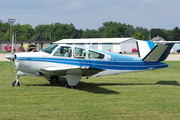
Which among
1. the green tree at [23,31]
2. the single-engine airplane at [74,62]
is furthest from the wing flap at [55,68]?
the green tree at [23,31]

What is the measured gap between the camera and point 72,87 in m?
11.3

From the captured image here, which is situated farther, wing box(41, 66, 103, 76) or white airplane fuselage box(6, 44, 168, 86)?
white airplane fuselage box(6, 44, 168, 86)

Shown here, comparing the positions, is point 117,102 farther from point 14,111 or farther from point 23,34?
point 23,34

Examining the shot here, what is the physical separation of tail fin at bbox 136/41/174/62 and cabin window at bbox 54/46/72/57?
13.0ft

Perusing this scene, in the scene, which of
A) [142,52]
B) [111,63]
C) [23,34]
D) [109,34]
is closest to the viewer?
[111,63]

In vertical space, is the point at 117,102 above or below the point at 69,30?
below

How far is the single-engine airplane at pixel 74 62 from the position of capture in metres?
10.8

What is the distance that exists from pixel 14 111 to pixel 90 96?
3319 mm

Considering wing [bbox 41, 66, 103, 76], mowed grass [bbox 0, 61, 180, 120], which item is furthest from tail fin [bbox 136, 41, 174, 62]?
wing [bbox 41, 66, 103, 76]

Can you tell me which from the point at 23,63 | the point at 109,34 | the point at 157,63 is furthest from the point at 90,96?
the point at 109,34

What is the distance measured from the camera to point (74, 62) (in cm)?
1119

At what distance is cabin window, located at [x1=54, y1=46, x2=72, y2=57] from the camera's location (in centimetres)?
1119

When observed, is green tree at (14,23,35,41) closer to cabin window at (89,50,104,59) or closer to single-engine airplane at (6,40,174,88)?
single-engine airplane at (6,40,174,88)

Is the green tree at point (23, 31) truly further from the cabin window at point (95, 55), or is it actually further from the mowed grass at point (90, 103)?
the mowed grass at point (90, 103)
